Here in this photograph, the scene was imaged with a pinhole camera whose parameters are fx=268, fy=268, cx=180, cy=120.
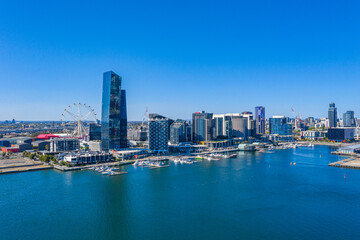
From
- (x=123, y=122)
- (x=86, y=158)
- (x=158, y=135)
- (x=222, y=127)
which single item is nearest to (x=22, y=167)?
(x=86, y=158)

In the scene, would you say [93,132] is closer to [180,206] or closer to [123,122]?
[123,122]

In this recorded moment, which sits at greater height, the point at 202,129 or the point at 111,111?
the point at 111,111

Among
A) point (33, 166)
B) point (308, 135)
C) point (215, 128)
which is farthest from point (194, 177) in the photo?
point (308, 135)

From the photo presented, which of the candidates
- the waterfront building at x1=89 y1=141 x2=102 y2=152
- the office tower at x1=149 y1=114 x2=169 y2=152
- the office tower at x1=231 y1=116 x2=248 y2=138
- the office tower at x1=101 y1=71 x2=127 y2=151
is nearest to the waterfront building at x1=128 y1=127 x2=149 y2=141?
the office tower at x1=231 y1=116 x2=248 y2=138

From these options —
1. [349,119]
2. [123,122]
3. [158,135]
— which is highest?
[349,119]

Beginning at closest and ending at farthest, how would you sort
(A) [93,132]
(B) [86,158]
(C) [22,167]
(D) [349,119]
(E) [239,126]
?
(C) [22,167], (B) [86,158], (A) [93,132], (E) [239,126], (D) [349,119]

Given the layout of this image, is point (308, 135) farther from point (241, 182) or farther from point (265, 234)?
point (265, 234)

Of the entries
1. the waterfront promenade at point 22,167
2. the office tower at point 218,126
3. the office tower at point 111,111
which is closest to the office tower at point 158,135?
the office tower at point 111,111
